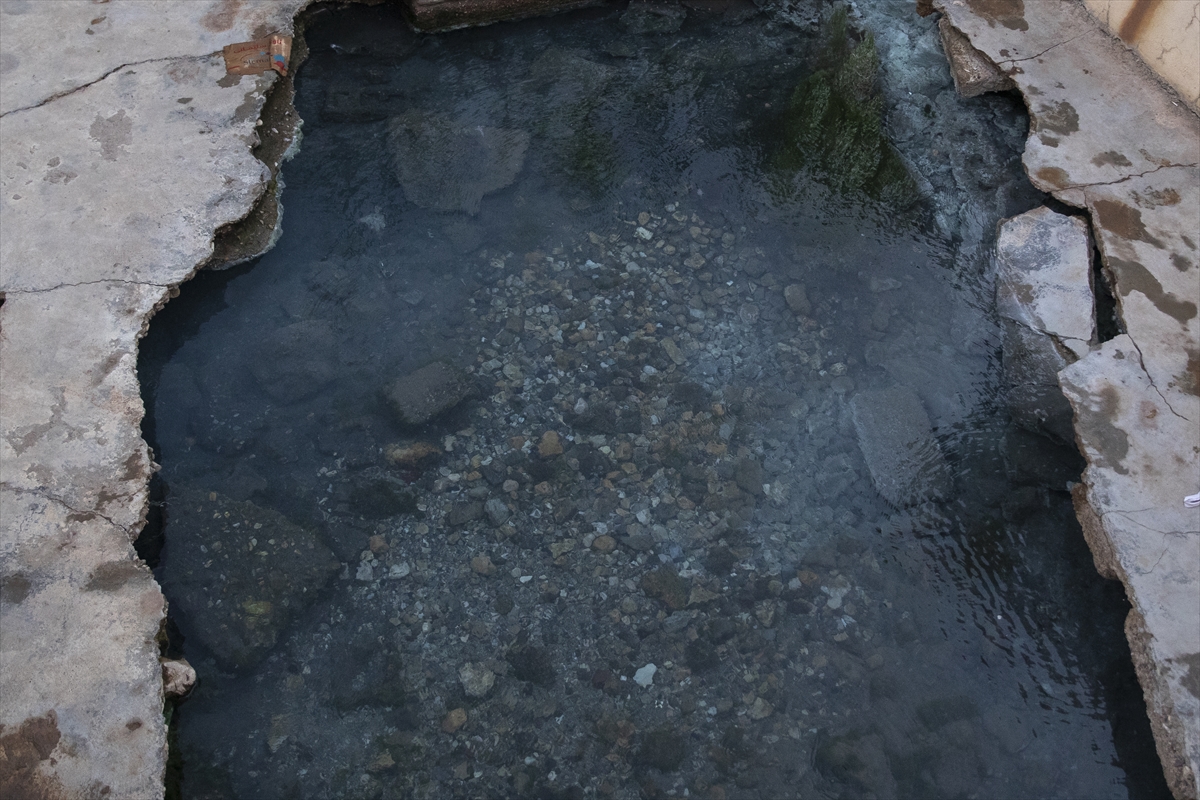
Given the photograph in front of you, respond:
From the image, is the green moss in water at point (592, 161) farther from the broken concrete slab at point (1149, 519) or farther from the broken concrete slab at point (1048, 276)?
the broken concrete slab at point (1149, 519)

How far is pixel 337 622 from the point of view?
281 cm

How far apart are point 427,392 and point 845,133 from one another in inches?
96.3

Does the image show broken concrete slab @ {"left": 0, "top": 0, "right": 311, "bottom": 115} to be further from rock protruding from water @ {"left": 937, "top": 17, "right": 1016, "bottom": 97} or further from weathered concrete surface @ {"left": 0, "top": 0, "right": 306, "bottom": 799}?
rock protruding from water @ {"left": 937, "top": 17, "right": 1016, "bottom": 97}

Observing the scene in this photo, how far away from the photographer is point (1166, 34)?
12.8ft

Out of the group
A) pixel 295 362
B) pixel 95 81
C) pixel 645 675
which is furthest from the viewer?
pixel 95 81

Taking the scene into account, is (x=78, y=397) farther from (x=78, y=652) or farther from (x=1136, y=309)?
(x=1136, y=309)

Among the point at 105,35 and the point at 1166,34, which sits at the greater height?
the point at 1166,34

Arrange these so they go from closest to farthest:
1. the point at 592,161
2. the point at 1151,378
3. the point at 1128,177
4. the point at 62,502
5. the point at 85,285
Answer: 1. the point at 62,502
2. the point at 1151,378
3. the point at 85,285
4. the point at 1128,177
5. the point at 592,161

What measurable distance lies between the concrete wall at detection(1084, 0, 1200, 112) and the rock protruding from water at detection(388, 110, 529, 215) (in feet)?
9.54

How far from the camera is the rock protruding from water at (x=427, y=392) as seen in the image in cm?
323

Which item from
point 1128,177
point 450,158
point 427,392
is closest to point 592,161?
point 450,158

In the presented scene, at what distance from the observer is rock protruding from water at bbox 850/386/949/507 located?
10.3 feet

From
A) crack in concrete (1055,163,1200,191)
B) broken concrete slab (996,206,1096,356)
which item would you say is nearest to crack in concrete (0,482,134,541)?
broken concrete slab (996,206,1096,356)

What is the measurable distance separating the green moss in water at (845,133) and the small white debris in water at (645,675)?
7.93 ft
